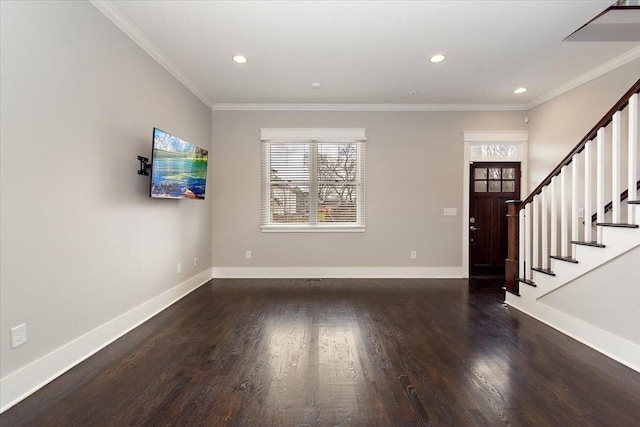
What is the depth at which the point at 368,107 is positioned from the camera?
5.11 metres

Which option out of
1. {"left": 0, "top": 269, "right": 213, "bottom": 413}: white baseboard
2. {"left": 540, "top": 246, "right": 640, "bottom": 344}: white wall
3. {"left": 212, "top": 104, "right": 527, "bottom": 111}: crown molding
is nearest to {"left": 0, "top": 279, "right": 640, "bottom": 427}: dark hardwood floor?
{"left": 0, "top": 269, "right": 213, "bottom": 413}: white baseboard

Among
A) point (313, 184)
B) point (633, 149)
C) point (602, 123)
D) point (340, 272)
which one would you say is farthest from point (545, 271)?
point (313, 184)

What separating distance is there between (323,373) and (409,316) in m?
1.52

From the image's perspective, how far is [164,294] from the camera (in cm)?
365

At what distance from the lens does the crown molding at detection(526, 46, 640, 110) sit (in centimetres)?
341

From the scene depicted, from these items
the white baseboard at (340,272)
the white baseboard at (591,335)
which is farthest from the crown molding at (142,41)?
the white baseboard at (591,335)

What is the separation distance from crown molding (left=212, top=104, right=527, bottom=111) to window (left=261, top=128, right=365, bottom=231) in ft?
1.80

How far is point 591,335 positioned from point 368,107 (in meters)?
4.10

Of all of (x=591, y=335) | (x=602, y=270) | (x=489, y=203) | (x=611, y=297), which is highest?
(x=489, y=203)

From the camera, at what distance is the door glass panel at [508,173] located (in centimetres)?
Result: 527

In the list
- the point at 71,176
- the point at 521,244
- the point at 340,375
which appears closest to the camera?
the point at 340,375

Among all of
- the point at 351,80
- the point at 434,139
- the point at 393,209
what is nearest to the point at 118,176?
the point at 351,80

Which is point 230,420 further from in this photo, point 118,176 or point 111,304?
point 118,176

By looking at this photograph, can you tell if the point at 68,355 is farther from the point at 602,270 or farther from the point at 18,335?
the point at 602,270
